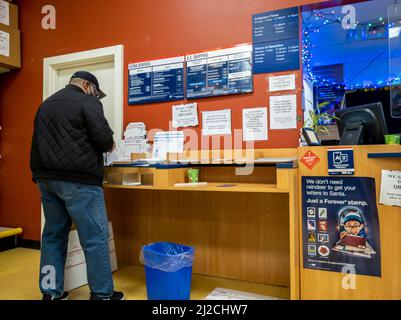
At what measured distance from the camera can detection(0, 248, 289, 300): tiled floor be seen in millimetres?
2000

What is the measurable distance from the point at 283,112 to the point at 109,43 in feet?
5.42

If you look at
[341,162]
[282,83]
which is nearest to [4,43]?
[282,83]

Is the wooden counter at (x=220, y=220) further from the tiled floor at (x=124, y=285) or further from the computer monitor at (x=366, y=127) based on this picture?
the computer monitor at (x=366, y=127)

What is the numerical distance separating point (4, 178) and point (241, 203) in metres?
2.60

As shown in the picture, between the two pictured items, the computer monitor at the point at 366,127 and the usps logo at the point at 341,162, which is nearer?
the usps logo at the point at 341,162

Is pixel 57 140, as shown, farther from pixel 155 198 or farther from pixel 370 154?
pixel 370 154

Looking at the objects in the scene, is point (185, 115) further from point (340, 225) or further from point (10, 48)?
point (10, 48)

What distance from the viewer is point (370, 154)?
1.59 metres

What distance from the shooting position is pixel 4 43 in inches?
120

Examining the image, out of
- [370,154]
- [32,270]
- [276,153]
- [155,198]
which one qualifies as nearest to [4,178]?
[32,270]

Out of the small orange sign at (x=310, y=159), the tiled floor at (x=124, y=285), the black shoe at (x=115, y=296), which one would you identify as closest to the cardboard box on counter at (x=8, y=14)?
the tiled floor at (x=124, y=285)

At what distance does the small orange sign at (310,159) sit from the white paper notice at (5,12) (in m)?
3.12

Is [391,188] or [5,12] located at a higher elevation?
[5,12]

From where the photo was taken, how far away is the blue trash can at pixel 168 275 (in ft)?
5.88
